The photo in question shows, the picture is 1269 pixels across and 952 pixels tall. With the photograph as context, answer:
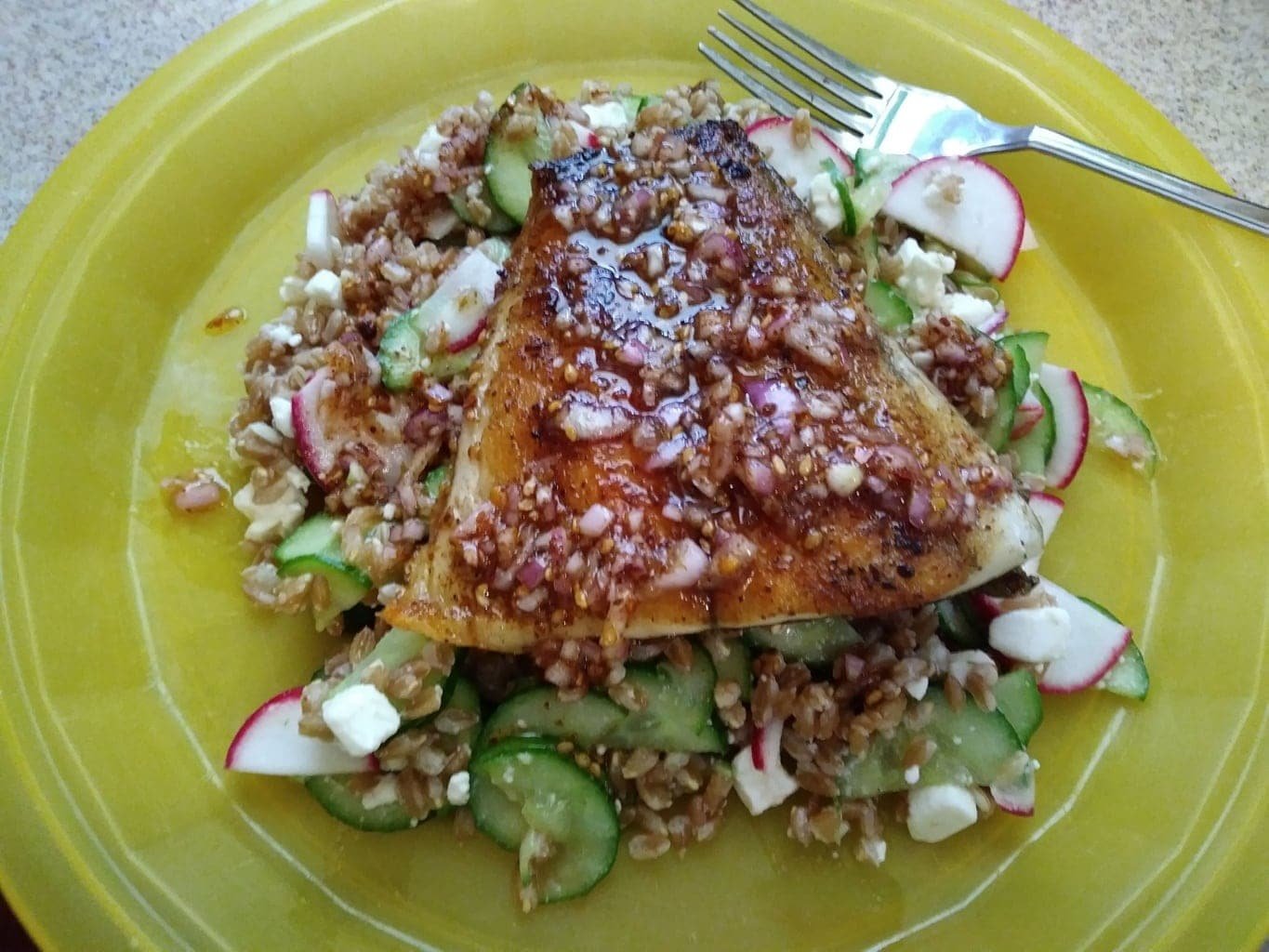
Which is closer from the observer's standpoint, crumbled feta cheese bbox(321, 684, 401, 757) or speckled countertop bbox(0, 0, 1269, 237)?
crumbled feta cheese bbox(321, 684, 401, 757)

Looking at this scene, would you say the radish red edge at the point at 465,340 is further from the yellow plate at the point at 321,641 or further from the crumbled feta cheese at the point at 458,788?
the crumbled feta cheese at the point at 458,788

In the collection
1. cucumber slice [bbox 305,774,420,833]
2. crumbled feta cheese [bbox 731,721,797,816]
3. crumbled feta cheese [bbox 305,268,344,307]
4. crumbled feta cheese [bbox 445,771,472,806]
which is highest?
crumbled feta cheese [bbox 305,268,344,307]

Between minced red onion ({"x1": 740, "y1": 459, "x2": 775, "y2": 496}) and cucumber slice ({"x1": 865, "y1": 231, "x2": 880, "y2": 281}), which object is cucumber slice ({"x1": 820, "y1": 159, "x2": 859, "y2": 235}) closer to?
cucumber slice ({"x1": 865, "y1": 231, "x2": 880, "y2": 281})

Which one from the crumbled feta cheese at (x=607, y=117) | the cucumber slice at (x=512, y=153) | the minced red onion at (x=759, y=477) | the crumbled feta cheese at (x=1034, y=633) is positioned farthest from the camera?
the crumbled feta cheese at (x=607, y=117)

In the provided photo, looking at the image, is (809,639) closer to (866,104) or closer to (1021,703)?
(1021,703)

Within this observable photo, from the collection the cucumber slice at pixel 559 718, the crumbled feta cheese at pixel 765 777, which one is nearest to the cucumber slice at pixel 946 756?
the crumbled feta cheese at pixel 765 777

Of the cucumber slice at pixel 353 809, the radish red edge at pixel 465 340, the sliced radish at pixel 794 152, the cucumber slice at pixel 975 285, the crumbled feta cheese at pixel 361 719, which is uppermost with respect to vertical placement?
the sliced radish at pixel 794 152

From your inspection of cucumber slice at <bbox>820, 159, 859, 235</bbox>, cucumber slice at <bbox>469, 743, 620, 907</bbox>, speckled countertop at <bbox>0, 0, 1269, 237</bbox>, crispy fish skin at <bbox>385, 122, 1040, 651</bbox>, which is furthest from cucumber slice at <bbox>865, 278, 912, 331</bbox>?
speckled countertop at <bbox>0, 0, 1269, 237</bbox>
